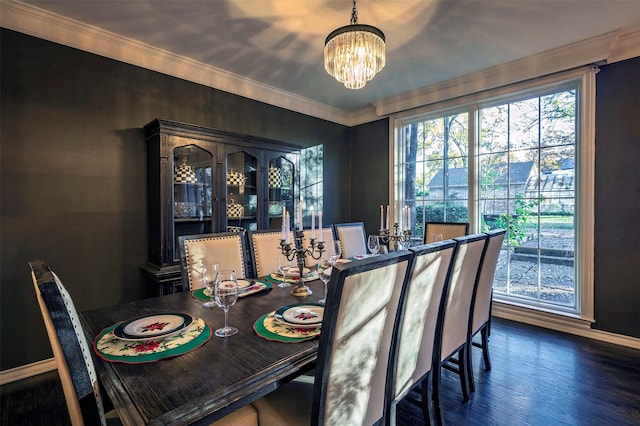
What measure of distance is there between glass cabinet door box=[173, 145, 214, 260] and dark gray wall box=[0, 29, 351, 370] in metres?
0.33

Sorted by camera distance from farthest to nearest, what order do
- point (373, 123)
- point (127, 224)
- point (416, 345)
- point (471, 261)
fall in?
point (373, 123)
point (127, 224)
point (471, 261)
point (416, 345)

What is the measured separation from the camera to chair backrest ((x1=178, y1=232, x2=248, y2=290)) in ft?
5.92

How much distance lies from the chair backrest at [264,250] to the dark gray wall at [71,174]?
1051 millimetres

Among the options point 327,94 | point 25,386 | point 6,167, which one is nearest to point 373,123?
point 327,94

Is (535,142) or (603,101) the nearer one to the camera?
(603,101)

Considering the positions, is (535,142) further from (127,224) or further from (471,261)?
(127,224)

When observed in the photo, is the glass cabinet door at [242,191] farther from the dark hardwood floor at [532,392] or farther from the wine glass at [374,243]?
the dark hardwood floor at [532,392]

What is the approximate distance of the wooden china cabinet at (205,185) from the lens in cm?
244

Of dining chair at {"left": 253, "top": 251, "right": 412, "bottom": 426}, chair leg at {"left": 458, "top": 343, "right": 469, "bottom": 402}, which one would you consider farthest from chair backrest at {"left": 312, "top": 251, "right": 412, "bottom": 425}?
chair leg at {"left": 458, "top": 343, "right": 469, "bottom": 402}

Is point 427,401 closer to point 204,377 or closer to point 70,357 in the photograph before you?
point 204,377

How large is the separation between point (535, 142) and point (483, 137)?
0.50 metres

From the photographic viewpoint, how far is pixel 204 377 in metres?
0.85

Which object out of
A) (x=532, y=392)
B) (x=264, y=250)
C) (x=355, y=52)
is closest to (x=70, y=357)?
(x=264, y=250)

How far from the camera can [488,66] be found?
3.03 meters
